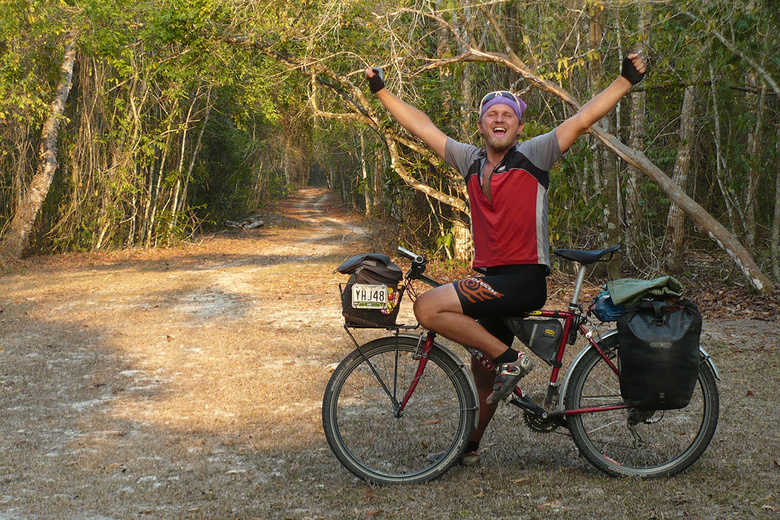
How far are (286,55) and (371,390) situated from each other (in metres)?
11.0

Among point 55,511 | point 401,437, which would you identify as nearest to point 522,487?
point 401,437

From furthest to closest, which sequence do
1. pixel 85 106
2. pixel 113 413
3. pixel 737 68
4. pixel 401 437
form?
pixel 85 106
pixel 737 68
pixel 113 413
pixel 401 437

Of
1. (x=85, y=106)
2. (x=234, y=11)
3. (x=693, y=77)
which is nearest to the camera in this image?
(x=693, y=77)

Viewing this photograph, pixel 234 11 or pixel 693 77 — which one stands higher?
pixel 234 11

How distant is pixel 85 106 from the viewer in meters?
19.3

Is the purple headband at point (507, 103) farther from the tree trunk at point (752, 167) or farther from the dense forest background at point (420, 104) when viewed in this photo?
the tree trunk at point (752, 167)

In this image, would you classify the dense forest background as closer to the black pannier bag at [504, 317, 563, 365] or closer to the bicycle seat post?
the bicycle seat post

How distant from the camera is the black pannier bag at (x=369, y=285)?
3.88m

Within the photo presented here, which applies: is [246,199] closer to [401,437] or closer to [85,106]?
[85,106]

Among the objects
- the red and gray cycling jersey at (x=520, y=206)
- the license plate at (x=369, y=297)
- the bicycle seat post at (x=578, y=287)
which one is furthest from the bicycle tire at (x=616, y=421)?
→ the license plate at (x=369, y=297)

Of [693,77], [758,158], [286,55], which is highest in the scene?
[286,55]

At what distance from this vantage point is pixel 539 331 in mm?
3949

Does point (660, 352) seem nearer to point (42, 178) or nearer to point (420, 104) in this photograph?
point (420, 104)

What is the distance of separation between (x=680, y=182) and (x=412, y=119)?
8984 mm
